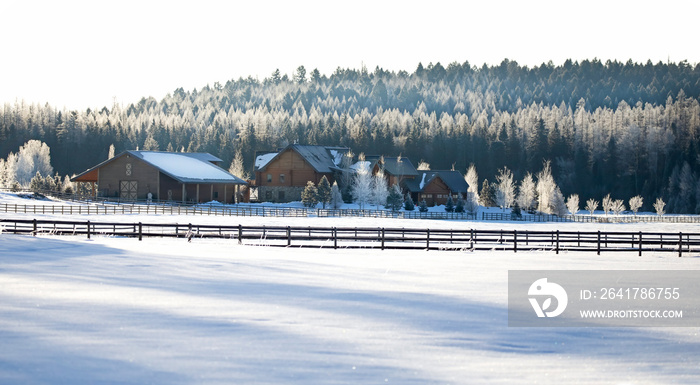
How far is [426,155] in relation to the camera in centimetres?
14162

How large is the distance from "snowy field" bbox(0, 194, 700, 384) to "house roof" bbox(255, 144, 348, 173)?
6979 cm

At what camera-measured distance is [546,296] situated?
1991cm

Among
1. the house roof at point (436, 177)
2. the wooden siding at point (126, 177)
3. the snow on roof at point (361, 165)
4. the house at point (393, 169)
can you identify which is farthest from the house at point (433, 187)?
the wooden siding at point (126, 177)

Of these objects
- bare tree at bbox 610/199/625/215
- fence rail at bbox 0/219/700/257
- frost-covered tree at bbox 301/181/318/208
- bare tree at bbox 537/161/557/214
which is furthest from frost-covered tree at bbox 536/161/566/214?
fence rail at bbox 0/219/700/257

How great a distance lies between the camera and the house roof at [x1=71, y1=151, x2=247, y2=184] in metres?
78.6

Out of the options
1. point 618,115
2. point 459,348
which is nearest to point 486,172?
point 618,115

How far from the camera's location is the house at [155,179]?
78.6 metres

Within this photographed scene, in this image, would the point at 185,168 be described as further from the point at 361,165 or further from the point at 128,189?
the point at 361,165

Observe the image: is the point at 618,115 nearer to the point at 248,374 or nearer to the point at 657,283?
the point at 657,283

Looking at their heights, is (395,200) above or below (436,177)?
below

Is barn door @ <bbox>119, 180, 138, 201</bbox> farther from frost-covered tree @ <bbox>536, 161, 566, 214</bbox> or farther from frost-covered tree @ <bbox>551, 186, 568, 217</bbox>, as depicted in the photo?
frost-covered tree @ <bbox>536, 161, 566, 214</bbox>

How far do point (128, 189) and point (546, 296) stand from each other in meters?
68.2

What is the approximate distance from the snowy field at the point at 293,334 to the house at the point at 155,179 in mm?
55215

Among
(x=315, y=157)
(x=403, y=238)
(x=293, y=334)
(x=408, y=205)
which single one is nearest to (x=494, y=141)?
(x=315, y=157)
